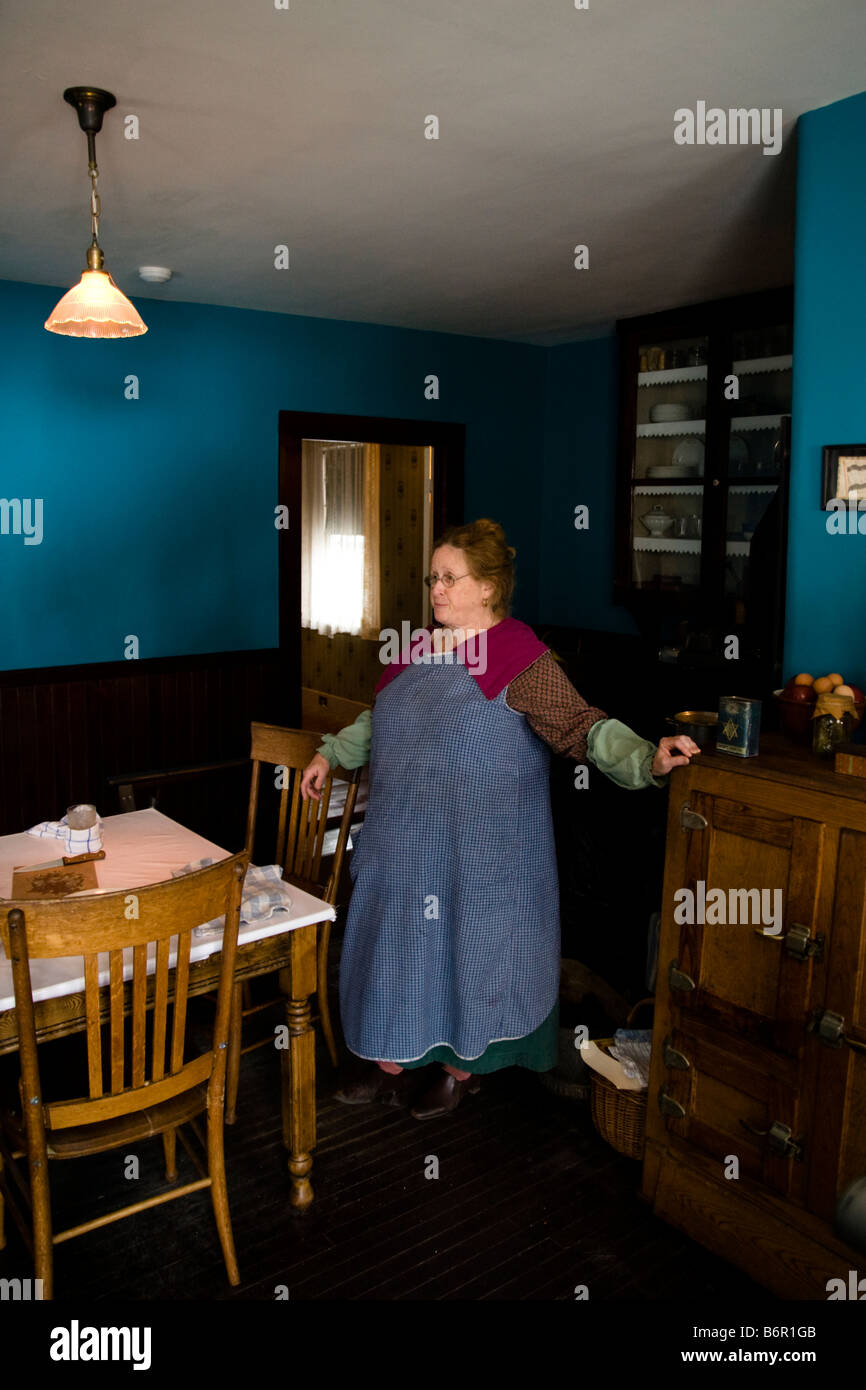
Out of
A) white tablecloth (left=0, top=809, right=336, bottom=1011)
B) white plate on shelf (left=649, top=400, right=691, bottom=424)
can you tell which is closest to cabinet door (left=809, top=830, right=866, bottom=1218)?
white tablecloth (left=0, top=809, right=336, bottom=1011)

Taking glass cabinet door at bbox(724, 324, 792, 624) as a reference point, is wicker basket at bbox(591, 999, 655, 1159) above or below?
below

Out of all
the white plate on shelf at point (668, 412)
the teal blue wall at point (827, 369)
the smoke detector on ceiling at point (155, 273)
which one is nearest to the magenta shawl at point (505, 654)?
the teal blue wall at point (827, 369)

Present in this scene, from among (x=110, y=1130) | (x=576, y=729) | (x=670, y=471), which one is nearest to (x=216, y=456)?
(x=670, y=471)

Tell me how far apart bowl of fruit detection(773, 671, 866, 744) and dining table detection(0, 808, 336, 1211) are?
3.89ft

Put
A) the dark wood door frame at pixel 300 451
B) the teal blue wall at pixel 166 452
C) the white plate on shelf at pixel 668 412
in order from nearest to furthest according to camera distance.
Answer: the teal blue wall at pixel 166 452
the white plate on shelf at pixel 668 412
the dark wood door frame at pixel 300 451

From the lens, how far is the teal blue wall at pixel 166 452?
4230 mm

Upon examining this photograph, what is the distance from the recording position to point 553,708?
2455 mm

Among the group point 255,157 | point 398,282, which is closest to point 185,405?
point 398,282

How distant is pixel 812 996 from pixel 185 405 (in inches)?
149

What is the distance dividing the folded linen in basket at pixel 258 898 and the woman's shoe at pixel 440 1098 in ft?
2.93

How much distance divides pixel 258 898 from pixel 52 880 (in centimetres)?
52

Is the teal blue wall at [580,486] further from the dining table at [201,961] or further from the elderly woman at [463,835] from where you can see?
the dining table at [201,961]

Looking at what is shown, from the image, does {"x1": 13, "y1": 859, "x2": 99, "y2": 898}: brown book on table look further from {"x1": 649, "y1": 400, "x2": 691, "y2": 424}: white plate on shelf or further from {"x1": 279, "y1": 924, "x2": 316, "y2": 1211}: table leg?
{"x1": 649, "y1": 400, "x2": 691, "y2": 424}: white plate on shelf

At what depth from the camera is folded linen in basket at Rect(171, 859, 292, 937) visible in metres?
2.18
